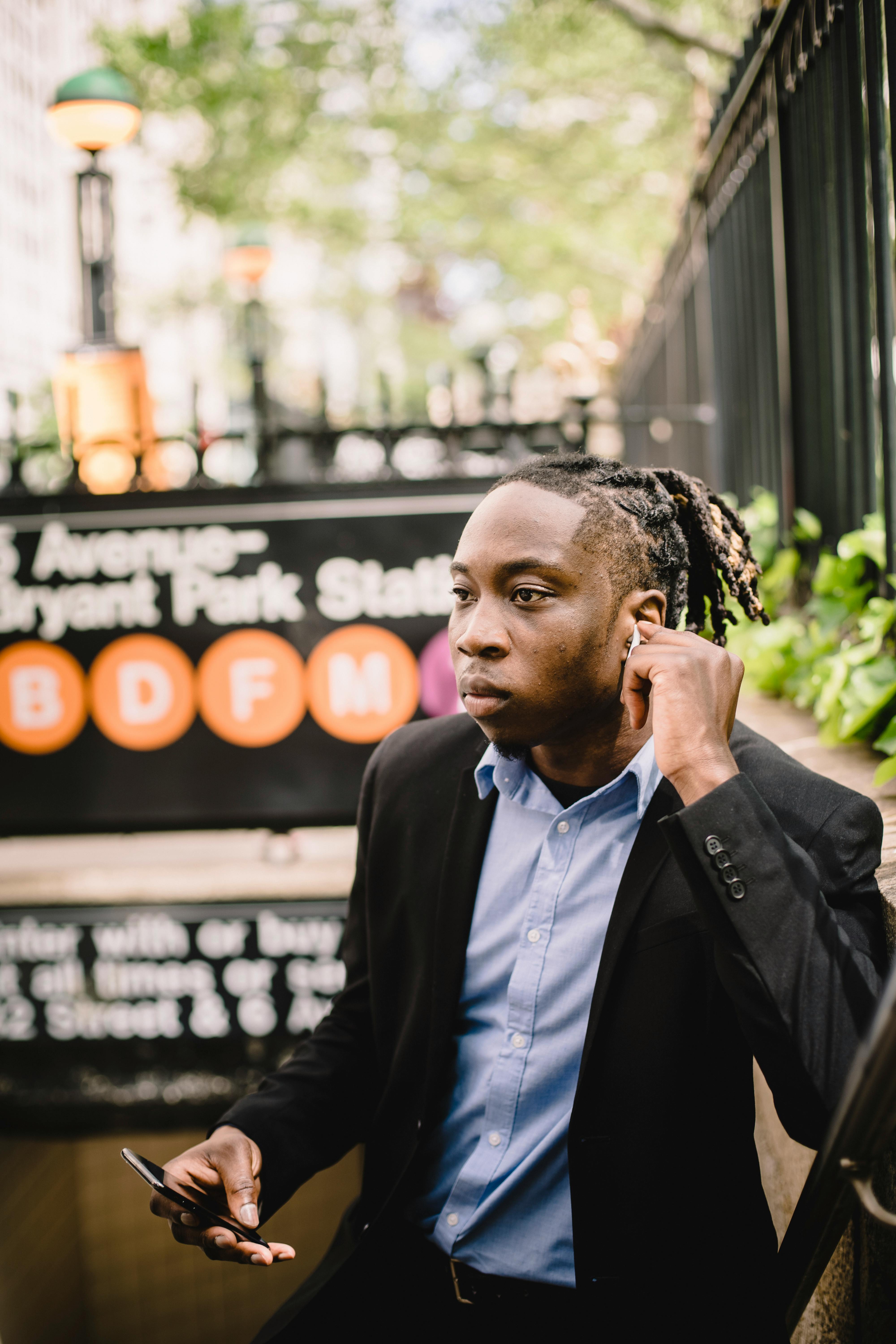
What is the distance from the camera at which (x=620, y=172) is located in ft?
48.1

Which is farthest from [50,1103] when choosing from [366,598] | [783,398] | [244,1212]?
[783,398]

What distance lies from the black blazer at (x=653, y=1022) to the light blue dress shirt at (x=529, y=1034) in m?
0.04

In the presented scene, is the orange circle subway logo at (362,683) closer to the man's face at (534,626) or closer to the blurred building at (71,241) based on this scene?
the blurred building at (71,241)

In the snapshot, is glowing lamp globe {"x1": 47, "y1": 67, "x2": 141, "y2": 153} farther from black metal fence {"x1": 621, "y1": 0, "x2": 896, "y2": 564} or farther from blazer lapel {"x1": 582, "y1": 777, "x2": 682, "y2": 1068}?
blazer lapel {"x1": 582, "y1": 777, "x2": 682, "y2": 1068}

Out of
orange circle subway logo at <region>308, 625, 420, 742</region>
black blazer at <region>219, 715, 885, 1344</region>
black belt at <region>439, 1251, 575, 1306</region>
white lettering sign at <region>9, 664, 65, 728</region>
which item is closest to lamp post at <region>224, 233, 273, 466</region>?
orange circle subway logo at <region>308, 625, 420, 742</region>

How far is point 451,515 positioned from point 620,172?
42.8 ft

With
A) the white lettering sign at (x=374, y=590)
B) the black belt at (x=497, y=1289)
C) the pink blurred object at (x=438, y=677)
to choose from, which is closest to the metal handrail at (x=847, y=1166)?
the black belt at (x=497, y=1289)

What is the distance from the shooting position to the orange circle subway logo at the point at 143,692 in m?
3.51

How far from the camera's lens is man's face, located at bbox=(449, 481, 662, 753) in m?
1.65

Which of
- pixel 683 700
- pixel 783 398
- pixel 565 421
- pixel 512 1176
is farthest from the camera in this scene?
pixel 565 421

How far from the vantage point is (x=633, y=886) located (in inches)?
66.2

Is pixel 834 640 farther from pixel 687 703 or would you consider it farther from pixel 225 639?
pixel 225 639

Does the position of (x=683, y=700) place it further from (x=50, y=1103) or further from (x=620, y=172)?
(x=620, y=172)

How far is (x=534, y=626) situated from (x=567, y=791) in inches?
13.7
